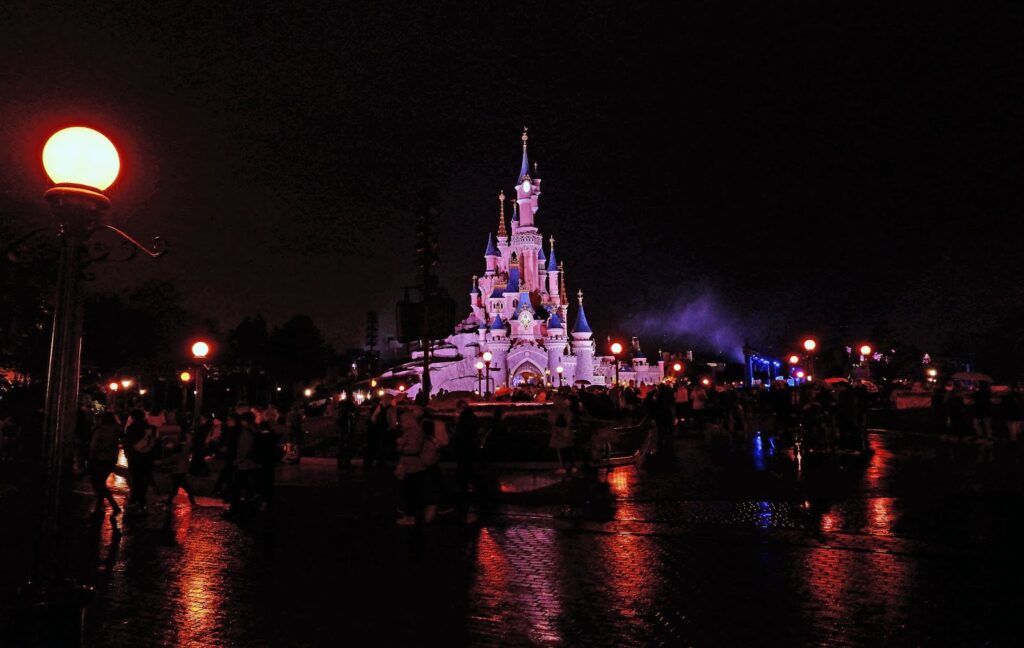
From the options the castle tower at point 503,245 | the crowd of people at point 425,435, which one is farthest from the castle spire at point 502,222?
the crowd of people at point 425,435

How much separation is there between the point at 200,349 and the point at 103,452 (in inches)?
278

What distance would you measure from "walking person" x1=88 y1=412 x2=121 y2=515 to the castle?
68.7m

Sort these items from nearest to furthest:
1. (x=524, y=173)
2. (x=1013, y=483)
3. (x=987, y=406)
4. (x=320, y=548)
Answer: (x=320, y=548) < (x=1013, y=483) < (x=987, y=406) < (x=524, y=173)

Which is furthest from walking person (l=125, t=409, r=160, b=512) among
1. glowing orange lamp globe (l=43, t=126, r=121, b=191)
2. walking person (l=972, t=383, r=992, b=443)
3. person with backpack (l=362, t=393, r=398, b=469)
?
walking person (l=972, t=383, r=992, b=443)

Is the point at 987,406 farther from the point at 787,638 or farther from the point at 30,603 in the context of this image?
the point at 30,603

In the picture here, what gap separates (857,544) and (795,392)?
23490 mm

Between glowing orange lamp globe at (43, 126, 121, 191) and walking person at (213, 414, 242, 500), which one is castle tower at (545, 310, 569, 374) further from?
glowing orange lamp globe at (43, 126, 121, 191)

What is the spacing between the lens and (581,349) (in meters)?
96.4

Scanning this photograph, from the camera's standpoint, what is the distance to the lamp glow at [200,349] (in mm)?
17766

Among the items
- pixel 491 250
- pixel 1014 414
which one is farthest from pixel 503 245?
pixel 1014 414

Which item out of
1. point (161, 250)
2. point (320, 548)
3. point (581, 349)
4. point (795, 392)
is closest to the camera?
point (161, 250)

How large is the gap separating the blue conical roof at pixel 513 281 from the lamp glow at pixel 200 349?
3415 inches

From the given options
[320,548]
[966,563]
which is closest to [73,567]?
[320,548]

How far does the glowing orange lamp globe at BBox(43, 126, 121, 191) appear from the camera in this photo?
15.8ft
